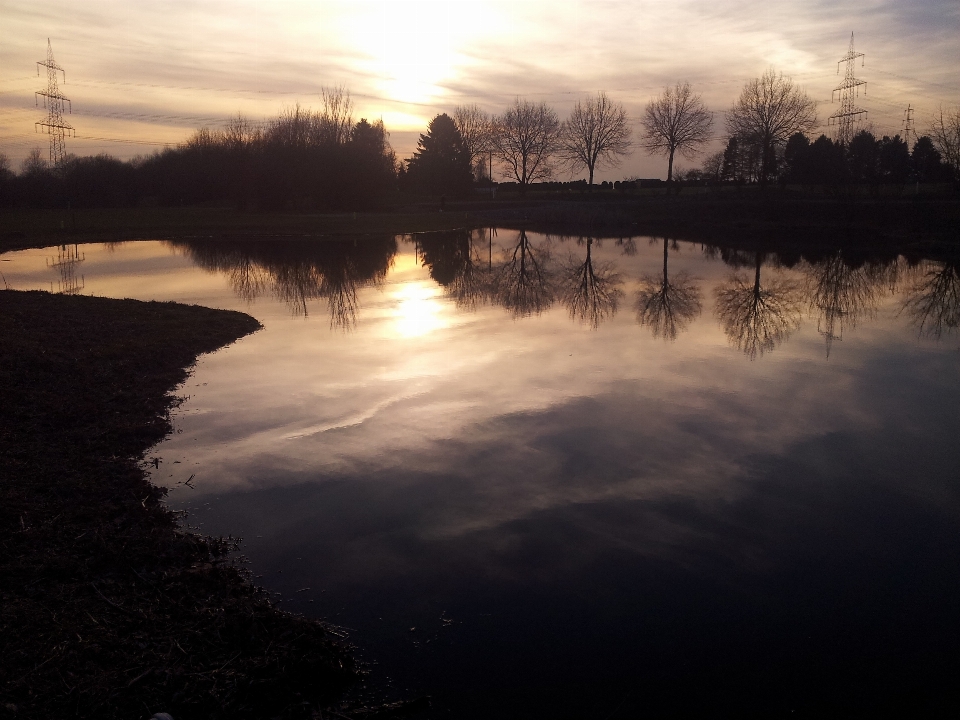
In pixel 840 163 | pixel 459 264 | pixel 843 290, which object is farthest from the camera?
pixel 840 163

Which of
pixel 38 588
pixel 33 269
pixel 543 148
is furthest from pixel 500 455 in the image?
pixel 543 148

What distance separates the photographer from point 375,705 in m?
4.97

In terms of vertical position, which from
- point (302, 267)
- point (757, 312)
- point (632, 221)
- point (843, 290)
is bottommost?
point (757, 312)

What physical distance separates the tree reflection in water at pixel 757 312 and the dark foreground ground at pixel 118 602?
464 inches

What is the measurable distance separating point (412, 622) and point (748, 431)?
6327 millimetres

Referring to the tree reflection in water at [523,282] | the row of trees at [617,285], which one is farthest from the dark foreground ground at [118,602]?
the tree reflection in water at [523,282]

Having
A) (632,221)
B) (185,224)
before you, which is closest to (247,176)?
(185,224)

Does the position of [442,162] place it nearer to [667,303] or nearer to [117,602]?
[667,303]

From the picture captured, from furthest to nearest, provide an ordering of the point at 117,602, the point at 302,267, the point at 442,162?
1. the point at 442,162
2. the point at 302,267
3. the point at 117,602

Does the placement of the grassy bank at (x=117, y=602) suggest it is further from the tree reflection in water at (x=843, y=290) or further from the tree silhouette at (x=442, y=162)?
the tree silhouette at (x=442, y=162)

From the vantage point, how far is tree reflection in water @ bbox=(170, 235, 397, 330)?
22.8 m

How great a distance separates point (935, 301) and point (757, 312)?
6.70m

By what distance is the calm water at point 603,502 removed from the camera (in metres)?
5.46

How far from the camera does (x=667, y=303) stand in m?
22.2
